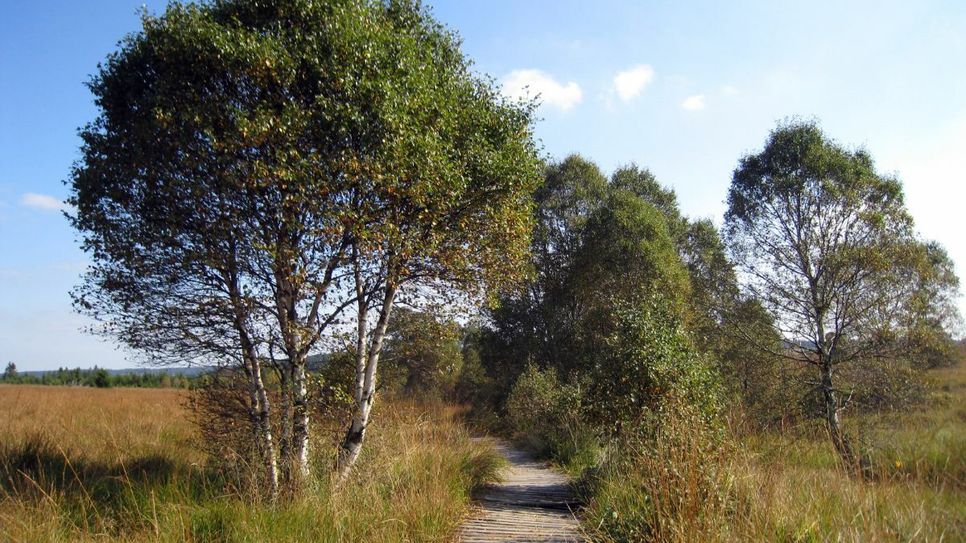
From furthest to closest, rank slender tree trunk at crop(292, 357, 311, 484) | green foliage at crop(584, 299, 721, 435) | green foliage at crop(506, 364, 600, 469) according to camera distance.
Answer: green foliage at crop(506, 364, 600, 469) → green foliage at crop(584, 299, 721, 435) → slender tree trunk at crop(292, 357, 311, 484)

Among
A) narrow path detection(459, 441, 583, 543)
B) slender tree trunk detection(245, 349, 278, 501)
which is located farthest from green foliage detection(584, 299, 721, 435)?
slender tree trunk detection(245, 349, 278, 501)

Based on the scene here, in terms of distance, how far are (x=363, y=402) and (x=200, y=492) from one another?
2130mm

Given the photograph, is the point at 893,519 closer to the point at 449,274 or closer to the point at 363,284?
the point at 449,274

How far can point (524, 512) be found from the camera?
26.5 ft

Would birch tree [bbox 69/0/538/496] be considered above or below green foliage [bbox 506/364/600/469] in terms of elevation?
above

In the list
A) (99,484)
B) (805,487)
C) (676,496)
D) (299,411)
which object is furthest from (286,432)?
(805,487)

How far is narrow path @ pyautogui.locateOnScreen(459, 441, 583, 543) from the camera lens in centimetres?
643

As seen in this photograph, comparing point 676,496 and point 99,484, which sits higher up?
point 676,496

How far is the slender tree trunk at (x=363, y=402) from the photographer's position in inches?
282

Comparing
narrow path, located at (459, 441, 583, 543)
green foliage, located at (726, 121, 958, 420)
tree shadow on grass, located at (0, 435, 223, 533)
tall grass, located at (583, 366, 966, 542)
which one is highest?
green foliage, located at (726, 121, 958, 420)

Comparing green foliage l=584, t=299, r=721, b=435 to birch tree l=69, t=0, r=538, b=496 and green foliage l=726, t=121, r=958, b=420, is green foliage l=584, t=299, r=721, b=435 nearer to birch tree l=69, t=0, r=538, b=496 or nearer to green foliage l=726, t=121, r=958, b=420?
birch tree l=69, t=0, r=538, b=496

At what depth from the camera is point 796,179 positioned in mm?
14805

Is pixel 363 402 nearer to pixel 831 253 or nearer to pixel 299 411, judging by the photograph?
pixel 299 411

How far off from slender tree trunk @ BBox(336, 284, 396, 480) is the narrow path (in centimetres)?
169
